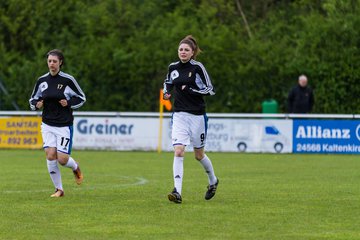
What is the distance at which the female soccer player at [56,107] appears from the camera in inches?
541

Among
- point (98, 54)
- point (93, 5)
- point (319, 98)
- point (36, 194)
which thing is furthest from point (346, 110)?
point (36, 194)

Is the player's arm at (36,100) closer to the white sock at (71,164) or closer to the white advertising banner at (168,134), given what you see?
the white sock at (71,164)

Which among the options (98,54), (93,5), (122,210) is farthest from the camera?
(93,5)

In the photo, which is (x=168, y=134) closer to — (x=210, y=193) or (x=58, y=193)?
(x=58, y=193)

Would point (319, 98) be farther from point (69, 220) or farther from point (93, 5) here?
point (69, 220)

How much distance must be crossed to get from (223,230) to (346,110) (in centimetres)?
2236

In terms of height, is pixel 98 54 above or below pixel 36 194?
above

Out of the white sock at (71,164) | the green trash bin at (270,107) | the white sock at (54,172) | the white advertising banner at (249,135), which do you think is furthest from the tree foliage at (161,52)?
the white sock at (54,172)

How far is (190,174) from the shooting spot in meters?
19.0

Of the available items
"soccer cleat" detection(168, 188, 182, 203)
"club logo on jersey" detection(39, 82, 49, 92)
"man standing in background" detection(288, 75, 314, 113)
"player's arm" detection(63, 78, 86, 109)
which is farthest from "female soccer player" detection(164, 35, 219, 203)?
"man standing in background" detection(288, 75, 314, 113)

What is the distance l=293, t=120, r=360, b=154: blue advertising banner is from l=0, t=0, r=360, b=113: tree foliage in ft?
14.4

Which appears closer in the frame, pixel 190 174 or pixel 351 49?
pixel 190 174

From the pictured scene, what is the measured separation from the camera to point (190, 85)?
43.0 feet

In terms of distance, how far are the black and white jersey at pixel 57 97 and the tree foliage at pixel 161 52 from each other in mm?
18963
